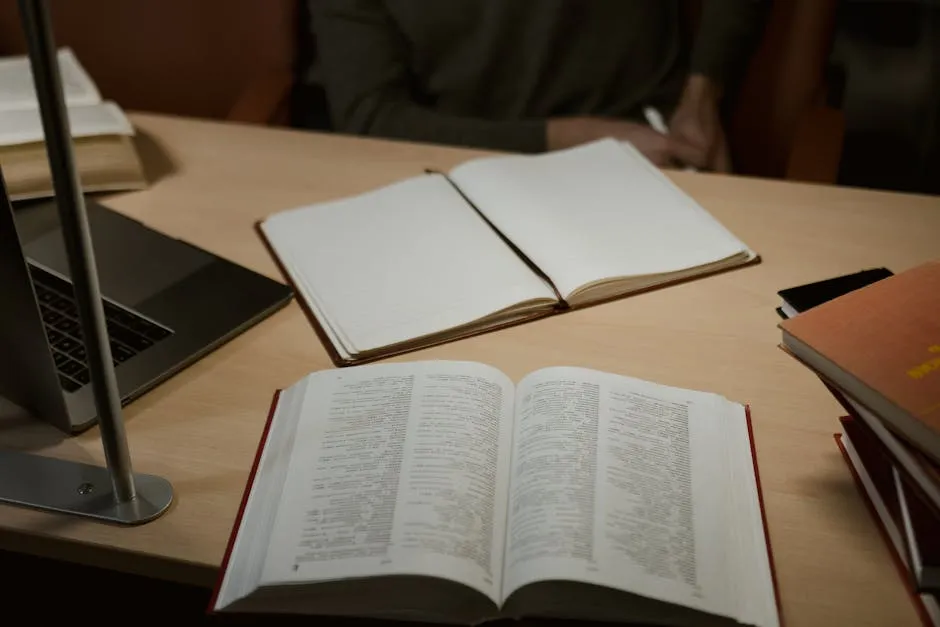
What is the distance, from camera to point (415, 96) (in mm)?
1664

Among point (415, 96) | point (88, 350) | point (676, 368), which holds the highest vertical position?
point (88, 350)

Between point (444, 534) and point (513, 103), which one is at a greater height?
point (444, 534)

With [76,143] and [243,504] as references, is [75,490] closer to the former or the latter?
[243,504]

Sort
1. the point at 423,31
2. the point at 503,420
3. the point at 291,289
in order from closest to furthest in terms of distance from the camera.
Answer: the point at 503,420 < the point at 291,289 < the point at 423,31

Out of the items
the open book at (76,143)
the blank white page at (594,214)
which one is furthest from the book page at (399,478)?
the open book at (76,143)

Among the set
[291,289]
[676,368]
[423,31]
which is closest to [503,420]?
[676,368]

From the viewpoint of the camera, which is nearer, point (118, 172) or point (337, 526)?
point (337, 526)

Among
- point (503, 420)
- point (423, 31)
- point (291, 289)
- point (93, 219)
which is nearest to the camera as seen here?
point (503, 420)

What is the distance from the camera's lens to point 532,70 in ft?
5.23

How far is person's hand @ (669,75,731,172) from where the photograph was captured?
144 cm

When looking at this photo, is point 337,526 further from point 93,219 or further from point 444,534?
point 93,219

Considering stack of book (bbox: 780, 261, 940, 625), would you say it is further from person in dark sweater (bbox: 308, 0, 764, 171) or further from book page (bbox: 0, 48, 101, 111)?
book page (bbox: 0, 48, 101, 111)

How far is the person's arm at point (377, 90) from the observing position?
1.50 m

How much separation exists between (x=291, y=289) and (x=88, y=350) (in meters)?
0.35
